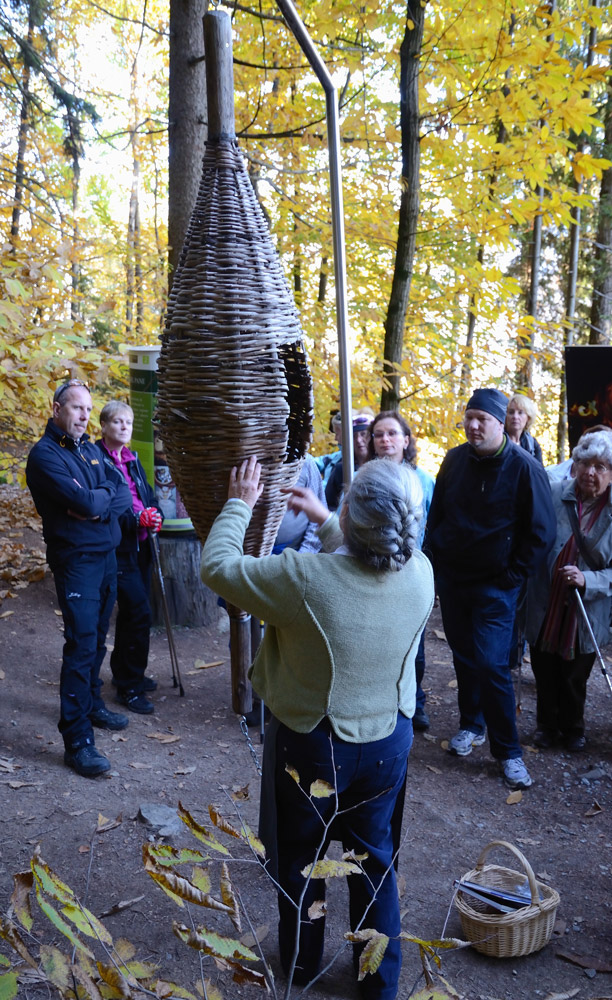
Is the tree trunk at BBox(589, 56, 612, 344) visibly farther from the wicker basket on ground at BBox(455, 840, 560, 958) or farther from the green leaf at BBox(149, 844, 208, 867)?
the green leaf at BBox(149, 844, 208, 867)

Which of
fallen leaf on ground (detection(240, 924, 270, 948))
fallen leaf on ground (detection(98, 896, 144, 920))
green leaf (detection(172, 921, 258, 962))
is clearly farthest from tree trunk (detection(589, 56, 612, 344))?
green leaf (detection(172, 921, 258, 962))

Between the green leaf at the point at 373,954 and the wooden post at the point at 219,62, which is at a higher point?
the wooden post at the point at 219,62

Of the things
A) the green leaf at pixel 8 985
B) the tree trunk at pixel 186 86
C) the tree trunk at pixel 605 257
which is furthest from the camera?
the tree trunk at pixel 605 257

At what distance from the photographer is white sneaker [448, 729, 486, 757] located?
491cm

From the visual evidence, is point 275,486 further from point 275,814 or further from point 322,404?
point 322,404

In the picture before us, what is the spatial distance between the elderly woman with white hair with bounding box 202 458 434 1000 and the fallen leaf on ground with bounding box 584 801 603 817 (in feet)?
6.81

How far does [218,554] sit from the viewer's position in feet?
6.65

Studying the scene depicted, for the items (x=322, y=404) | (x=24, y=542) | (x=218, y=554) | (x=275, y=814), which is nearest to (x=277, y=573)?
(x=218, y=554)

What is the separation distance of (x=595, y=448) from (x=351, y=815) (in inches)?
111

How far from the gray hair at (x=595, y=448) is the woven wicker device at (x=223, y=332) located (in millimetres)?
2943

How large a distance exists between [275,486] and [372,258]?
7935 mm

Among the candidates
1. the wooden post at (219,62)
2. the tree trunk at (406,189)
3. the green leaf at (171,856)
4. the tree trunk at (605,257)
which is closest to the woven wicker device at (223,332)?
the wooden post at (219,62)

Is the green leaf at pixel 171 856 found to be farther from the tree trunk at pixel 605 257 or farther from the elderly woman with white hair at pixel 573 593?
the tree trunk at pixel 605 257

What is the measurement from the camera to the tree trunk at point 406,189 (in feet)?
17.7
